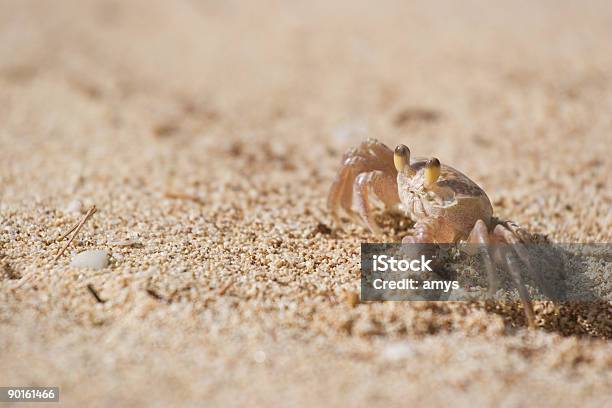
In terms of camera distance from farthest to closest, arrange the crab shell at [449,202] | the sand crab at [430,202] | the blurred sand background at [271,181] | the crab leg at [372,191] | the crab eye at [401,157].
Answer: the crab leg at [372,191], the crab eye at [401,157], the crab shell at [449,202], the sand crab at [430,202], the blurred sand background at [271,181]

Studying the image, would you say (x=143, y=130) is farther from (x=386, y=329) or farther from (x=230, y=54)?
(x=386, y=329)

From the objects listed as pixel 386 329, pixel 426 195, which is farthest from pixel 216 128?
pixel 386 329

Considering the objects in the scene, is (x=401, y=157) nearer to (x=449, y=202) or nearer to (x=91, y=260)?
(x=449, y=202)

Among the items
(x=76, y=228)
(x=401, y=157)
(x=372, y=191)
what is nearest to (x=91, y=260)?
(x=76, y=228)

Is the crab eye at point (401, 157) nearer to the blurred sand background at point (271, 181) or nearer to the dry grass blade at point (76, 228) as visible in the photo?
the blurred sand background at point (271, 181)

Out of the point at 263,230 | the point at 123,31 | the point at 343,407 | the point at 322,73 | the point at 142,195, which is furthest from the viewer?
the point at 123,31

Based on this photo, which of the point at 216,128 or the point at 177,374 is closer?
the point at 177,374

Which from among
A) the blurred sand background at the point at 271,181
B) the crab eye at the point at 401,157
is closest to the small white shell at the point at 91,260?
the blurred sand background at the point at 271,181

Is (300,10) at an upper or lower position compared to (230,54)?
upper
